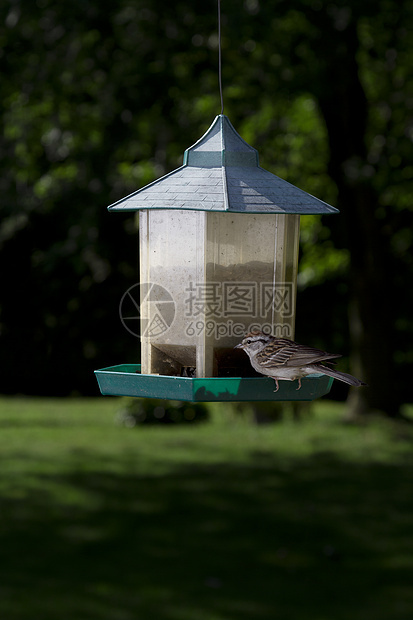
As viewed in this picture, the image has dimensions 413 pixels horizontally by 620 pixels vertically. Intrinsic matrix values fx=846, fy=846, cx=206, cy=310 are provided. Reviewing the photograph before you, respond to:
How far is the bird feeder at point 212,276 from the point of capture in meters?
3.39

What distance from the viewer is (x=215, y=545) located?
9.05 meters

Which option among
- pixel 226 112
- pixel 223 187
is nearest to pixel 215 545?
pixel 226 112

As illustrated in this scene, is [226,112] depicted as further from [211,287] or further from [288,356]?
[288,356]

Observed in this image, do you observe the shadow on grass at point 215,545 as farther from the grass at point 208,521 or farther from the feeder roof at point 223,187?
the feeder roof at point 223,187

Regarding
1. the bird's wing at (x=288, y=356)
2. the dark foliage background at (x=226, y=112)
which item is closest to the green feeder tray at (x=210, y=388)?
the bird's wing at (x=288, y=356)

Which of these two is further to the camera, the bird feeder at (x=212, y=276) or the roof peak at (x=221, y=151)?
the roof peak at (x=221, y=151)

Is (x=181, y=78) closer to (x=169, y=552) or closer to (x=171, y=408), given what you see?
(x=169, y=552)

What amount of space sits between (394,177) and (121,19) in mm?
3415

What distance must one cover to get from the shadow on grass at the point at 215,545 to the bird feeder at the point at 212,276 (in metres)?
4.30

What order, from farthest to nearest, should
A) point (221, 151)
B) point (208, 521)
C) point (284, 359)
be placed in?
point (208, 521)
point (221, 151)
point (284, 359)

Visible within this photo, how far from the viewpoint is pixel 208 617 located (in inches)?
286

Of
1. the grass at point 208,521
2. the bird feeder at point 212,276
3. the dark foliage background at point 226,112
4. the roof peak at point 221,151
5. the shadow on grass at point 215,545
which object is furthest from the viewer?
the dark foliage background at point 226,112

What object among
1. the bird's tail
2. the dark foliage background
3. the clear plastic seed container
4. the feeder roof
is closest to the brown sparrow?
the bird's tail

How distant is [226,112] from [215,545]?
4749 mm
